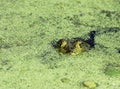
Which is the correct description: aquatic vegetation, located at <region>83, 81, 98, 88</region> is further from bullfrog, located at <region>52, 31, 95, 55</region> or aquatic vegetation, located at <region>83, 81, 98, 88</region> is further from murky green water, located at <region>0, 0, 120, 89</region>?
bullfrog, located at <region>52, 31, 95, 55</region>

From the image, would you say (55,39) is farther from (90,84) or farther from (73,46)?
(90,84)

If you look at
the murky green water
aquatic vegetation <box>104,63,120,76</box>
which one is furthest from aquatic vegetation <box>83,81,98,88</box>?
aquatic vegetation <box>104,63,120,76</box>

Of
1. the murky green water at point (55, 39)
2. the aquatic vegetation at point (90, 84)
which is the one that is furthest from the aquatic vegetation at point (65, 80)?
the aquatic vegetation at point (90, 84)

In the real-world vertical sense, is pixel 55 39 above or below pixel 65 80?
above

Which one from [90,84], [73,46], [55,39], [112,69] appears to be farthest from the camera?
[55,39]

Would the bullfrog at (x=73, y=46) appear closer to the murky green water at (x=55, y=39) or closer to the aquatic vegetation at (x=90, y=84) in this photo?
the murky green water at (x=55, y=39)

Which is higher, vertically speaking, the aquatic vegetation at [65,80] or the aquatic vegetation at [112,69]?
the aquatic vegetation at [112,69]

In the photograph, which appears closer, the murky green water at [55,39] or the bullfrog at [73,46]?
the murky green water at [55,39]

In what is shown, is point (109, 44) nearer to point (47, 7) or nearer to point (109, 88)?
point (109, 88)

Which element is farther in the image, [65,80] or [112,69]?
[112,69]

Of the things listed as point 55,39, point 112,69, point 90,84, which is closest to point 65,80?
point 90,84

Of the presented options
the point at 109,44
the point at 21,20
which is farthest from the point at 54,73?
the point at 21,20
